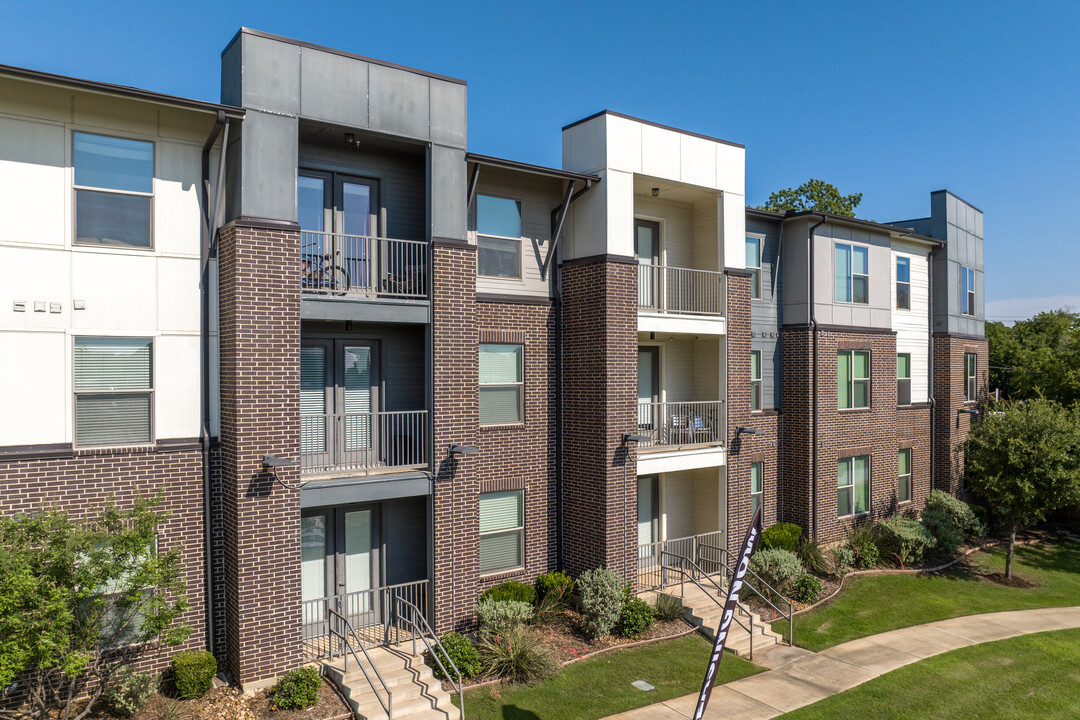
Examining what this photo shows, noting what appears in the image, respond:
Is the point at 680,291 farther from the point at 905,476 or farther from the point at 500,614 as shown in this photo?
the point at 905,476

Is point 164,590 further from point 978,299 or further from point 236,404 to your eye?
point 978,299

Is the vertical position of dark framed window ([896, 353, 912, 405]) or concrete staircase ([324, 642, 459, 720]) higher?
dark framed window ([896, 353, 912, 405])

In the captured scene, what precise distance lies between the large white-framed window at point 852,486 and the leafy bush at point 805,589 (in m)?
4.29

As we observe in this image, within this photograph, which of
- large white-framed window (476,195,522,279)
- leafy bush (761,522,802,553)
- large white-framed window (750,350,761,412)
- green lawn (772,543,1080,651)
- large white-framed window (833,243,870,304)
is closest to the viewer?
large white-framed window (476,195,522,279)

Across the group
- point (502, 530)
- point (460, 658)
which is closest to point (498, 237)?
point (502, 530)

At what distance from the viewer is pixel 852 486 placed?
2119 centimetres

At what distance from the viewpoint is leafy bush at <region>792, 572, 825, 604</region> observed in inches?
667

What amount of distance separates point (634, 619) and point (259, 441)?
8.27 m

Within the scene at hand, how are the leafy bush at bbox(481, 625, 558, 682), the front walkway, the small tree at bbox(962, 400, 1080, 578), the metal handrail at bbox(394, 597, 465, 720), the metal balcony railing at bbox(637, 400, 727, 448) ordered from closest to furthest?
the metal handrail at bbox(394, 597, 465, 720) → the front walkway → the leafy bush at bbox(481, 625, 558, 682) → the metal balcony railing at bbox(637, 400, 727, 448) → the small tree at bbox(962, 400, 1080, 578)

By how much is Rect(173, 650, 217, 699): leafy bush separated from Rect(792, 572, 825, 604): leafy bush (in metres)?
12.9

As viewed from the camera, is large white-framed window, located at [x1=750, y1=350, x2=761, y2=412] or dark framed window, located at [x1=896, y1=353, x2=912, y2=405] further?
dark framed window, located at [x1=896, y1=353, x2=912, y2=405]

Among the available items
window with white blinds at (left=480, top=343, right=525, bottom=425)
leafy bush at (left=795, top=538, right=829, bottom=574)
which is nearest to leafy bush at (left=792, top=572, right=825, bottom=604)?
leafy bush at (left=795, top=538, right=829, bottom=574)

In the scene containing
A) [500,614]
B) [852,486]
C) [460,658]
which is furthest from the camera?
[852,486]

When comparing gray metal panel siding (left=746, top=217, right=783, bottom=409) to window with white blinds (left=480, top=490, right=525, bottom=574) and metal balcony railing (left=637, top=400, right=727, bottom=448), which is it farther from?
window with white blinds (left=480, top=490, right=525, bottom=574)
